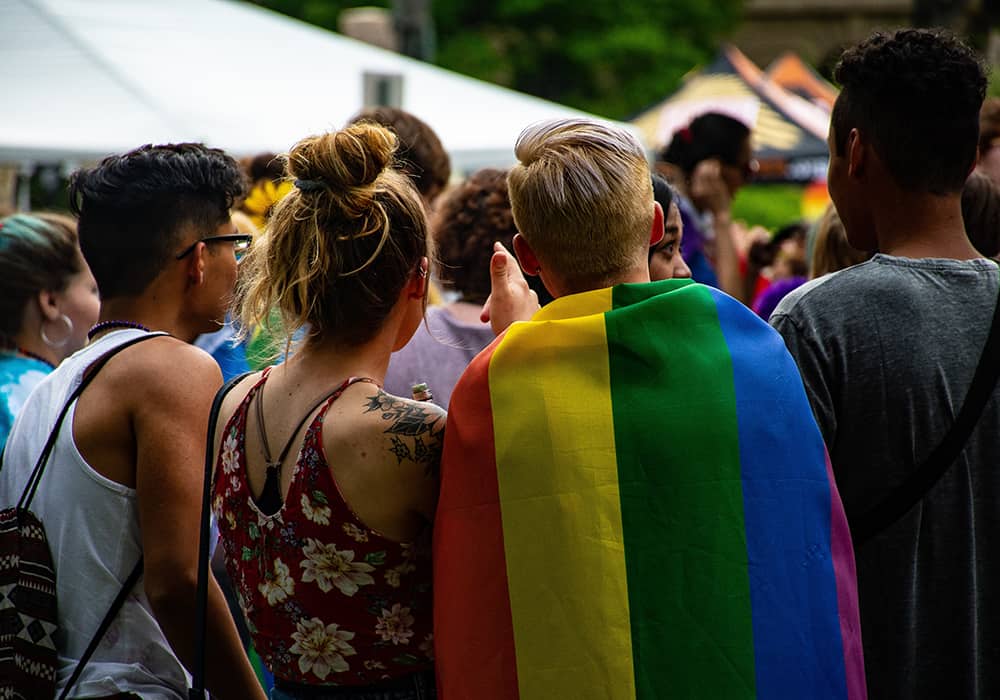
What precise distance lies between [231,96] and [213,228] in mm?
4927

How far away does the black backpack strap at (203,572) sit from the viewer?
2301mm

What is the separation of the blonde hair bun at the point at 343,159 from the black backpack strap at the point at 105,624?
93cm

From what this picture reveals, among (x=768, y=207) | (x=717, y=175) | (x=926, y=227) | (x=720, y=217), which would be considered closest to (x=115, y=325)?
(x=926, y=227)

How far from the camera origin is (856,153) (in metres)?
2.51

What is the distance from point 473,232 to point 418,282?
1172 mm

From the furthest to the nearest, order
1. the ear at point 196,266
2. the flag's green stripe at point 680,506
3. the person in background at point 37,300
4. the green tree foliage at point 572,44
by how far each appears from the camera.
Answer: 1. the green tree foliage at point 572,44
2. the person in background at point 37,300
3. the ear at point 196,266
4. the flag's green stripe at point 680,506

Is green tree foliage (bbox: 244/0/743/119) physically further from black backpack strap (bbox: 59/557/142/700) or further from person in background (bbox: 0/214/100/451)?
black backpack strap (bbox: 59/557/142/700)

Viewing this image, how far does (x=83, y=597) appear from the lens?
2434 mm

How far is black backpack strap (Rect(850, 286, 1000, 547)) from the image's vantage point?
232 centimetres

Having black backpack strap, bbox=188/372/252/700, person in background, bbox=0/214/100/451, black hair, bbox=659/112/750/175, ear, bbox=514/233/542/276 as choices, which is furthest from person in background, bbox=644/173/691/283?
black hair, bbox=659/112/750/175

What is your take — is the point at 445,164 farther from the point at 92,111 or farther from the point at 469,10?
the point at 469,10

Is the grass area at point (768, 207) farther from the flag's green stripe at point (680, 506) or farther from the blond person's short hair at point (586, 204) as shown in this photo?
the flag's green stripe at point (680, 506)

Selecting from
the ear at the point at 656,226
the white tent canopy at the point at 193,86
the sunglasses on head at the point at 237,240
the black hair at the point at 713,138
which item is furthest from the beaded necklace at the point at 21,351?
the black hair at the point at 713,138

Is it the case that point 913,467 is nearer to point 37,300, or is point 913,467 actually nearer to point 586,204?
point 586,204
